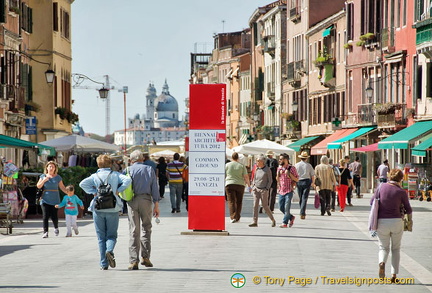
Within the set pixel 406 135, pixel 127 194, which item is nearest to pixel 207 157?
pixel 127 194

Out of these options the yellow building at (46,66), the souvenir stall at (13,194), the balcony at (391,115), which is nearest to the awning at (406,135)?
the balcony at (391,115)

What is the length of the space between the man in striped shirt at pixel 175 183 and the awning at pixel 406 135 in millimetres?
10798

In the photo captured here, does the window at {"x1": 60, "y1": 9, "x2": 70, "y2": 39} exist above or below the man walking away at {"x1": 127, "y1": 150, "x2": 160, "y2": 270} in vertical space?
above

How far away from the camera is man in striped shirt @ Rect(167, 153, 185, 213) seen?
31891 millimetres

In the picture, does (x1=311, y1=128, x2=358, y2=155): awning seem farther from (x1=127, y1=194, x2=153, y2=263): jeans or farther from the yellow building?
(x1=127, y1=194, x2=153, y2=263): jeans

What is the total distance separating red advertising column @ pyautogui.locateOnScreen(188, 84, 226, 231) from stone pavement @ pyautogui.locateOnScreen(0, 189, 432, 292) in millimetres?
554

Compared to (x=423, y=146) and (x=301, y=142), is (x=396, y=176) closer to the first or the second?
(x=423, y=146)

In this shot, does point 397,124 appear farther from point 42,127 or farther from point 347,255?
point 347,255

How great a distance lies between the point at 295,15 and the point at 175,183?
1716 inches

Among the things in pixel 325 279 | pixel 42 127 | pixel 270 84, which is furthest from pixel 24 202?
pixel 270 84

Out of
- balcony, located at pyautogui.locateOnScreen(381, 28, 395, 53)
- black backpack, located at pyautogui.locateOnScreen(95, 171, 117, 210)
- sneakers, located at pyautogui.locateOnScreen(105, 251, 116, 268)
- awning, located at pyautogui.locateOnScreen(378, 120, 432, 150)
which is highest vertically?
balcony, located at pyautogui.locateOnScreen(381, 28, 395, 53)

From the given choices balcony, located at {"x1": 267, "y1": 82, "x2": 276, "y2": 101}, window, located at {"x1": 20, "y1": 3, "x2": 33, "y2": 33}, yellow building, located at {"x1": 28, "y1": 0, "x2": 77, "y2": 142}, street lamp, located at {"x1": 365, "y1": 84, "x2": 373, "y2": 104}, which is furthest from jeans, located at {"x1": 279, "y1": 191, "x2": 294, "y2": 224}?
balcony, located at {"x1": 267, "y1": 82, "x2": 276, "y2": 101}

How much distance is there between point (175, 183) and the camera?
32.3 m

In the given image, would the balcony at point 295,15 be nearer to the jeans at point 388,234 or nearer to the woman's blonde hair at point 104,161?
the woman's blonde hair at point 104,161
